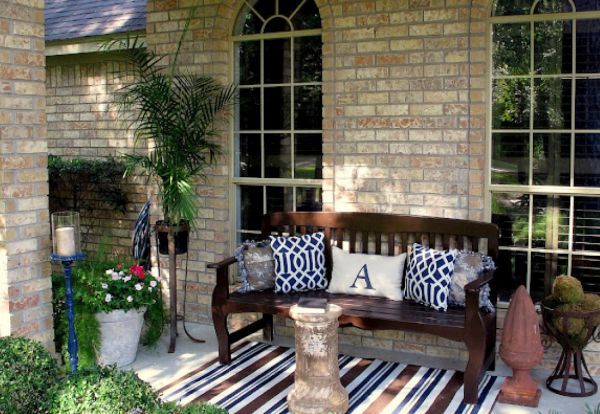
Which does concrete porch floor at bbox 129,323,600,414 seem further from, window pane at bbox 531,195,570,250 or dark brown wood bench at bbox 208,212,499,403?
window pane at bbox 531,195,570,250

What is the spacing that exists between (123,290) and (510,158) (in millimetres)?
2962

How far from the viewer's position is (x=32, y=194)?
4871mm

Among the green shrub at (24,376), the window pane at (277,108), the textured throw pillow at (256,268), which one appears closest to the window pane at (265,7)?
the window pane at (277,108)

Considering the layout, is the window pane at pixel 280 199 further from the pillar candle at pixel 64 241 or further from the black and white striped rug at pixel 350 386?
the pillar candle at pixel 64 241

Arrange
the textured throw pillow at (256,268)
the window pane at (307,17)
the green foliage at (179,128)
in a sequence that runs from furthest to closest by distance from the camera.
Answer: the window pane at (307,17) → the green foliage at (179,128) → the textured throw pillow at (256,268)

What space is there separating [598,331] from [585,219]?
772 mm

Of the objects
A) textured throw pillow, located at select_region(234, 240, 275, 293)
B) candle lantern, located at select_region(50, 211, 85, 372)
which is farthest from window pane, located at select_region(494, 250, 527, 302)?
candle lantern, located at select_region(50, 211, 85, 372)

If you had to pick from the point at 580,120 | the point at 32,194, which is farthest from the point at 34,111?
the point at 580,120

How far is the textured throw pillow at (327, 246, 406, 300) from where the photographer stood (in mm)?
5508

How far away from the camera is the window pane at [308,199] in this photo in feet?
20.5

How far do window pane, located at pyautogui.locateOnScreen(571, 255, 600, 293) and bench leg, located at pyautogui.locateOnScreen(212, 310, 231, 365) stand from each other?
8.27ft

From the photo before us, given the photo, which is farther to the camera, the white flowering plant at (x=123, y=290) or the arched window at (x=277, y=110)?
the arched window at (x=277, y=110)

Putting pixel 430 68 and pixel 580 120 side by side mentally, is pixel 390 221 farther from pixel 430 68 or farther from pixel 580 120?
pixel 580 120

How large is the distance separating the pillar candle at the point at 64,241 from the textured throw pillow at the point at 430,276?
232cm
